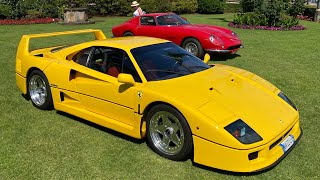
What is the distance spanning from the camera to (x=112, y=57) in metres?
4.85

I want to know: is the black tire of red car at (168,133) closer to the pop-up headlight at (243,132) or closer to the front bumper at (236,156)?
the front bumper at (236,156)

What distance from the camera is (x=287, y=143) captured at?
3.96 metres

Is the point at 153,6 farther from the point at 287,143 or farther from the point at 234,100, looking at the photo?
the point at 287,143

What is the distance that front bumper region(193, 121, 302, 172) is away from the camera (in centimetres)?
354

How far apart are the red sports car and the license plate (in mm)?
5632

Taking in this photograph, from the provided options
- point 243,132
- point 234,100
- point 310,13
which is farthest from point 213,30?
point 310,13

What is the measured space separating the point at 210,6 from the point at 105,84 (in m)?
26.5

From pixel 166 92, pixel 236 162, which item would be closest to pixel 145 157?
pixel 166 92

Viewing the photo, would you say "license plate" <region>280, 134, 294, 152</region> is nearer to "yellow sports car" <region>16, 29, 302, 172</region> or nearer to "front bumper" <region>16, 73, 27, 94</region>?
"yellow sports car" <region>16, 29, 302, 172</region>

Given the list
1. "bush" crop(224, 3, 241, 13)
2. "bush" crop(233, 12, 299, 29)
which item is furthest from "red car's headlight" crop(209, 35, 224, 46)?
"bush" crop(224, 3, 241, 13)

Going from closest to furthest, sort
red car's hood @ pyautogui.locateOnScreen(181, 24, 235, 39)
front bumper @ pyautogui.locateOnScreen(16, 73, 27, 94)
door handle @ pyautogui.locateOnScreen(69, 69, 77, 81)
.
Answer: door handle @ pyautogui.locateOnScreen(69, 69, 77, 81) < front bumper @ pyautogui.locateOnScreen(16, 73, 27, 94) < red car's hood @ pyautogui.locateOnScreen(181, 24, 235, 39)

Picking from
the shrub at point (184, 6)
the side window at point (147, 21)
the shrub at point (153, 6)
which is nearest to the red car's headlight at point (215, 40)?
the side window at point (147, 21)

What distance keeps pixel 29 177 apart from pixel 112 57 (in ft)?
6.26

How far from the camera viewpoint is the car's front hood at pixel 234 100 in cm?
377
